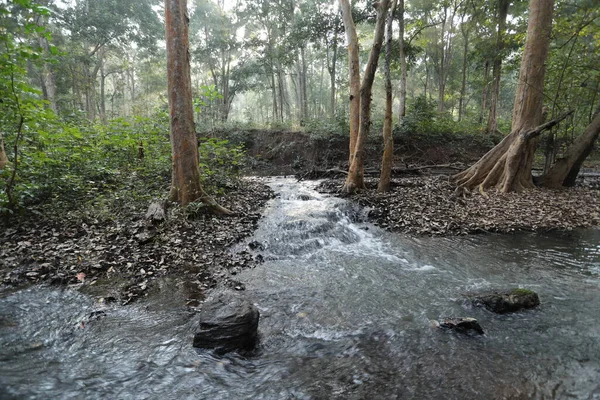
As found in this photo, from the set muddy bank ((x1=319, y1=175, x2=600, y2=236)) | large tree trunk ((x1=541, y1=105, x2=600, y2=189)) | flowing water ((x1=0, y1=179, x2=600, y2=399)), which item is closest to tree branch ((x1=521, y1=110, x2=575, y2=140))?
large tree trunk ((x1=541, y1=105, x2=600, y2=189))

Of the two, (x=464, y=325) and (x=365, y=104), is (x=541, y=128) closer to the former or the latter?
(x=365, y=104)

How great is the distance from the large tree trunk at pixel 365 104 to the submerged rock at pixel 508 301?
690 centimetres

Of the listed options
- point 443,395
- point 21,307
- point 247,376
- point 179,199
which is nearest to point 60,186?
point 179,199

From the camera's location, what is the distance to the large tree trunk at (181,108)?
6910mm

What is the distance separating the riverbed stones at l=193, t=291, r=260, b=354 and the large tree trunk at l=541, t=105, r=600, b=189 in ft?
38.8

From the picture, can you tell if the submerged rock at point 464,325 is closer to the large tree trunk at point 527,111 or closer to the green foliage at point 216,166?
the green foliage at point 216,166

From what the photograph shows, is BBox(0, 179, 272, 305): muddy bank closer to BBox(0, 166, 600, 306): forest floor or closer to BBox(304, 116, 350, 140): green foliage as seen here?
BBox(0, 166, 600, 306): forest floor

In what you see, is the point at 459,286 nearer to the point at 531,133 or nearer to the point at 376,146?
the point at 531,133

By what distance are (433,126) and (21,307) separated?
20.1 metres

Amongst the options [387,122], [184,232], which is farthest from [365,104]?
[184,232]

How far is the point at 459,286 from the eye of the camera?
4.96 m

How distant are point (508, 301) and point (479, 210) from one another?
5170 mm

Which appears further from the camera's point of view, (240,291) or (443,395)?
(240,291)

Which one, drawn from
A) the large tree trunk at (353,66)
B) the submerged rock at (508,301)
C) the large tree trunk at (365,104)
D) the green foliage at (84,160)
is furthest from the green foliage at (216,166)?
the submerged rock at (508,301)
